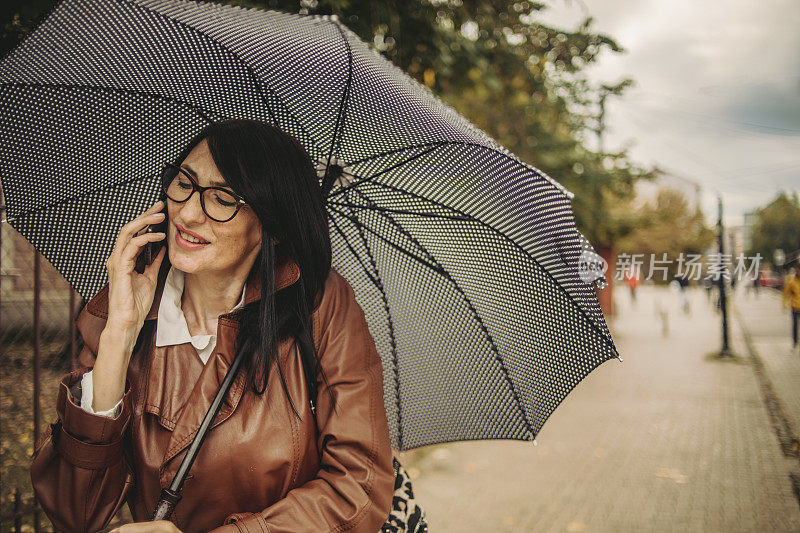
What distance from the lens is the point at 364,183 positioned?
2.26 metres

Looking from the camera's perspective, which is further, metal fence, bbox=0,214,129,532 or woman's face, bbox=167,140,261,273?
metal fence, bbox=0,214,129,532

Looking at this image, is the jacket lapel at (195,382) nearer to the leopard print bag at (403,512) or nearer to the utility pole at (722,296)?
the leopard print bag at (403,512)

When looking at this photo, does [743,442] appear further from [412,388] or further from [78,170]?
[78,170]

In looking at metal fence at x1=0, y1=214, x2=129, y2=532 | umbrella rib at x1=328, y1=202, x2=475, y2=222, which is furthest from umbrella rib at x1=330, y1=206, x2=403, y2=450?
metal fence at x1=0, y1=214, x2=129, y2=532

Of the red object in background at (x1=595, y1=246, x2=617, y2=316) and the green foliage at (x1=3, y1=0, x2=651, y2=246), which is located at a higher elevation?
the green foliage at (x1=3, y1=0, x2=651, y2=246)

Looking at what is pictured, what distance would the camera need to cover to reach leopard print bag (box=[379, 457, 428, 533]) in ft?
6.43

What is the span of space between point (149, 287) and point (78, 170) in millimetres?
789

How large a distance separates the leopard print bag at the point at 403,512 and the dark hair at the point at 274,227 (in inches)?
21.3

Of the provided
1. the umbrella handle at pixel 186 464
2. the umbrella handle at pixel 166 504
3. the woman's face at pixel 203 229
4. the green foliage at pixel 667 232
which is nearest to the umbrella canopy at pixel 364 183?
the woman's face at pixel 203 229

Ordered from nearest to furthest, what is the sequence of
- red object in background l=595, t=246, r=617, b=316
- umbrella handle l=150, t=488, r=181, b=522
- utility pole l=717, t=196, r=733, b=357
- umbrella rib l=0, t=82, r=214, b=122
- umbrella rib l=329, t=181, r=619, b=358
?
umbrella handle l=150, t=488, r=181, b=522 → umbrella rib l=0, t=82, r=214, b=122 → umbrella rib l=329, t=181, r=619, b=358 → utility pole l=717, t=196, r=733, b=357 → red object in background l=595, t=246, r=617, b=316

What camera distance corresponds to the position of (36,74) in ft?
6.62

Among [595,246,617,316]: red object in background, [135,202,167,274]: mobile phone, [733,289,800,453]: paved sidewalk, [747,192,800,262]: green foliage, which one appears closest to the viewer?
[135,202,167,274]: mobile phone

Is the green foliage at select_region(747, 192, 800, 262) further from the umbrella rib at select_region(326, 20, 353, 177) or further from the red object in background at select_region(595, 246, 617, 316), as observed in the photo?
the red object in background at select_region(595, 246, 617, 316)

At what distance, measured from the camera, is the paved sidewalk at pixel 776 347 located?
298 inches
